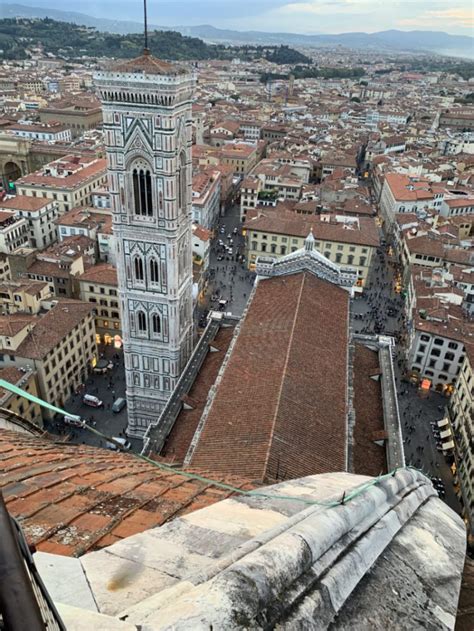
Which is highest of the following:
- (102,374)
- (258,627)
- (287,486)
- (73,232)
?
(258,627)

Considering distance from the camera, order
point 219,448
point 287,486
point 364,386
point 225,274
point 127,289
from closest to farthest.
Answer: point 287,486 → point 219,448 → point 364,386 → point 127,289 → point 225,274

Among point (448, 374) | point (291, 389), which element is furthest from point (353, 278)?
point (448, 374)

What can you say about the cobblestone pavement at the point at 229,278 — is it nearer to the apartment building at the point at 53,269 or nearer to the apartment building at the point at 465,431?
the apartment building at the point at 53,269

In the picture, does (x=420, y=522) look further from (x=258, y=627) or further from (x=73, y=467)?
(x=73, y=467)

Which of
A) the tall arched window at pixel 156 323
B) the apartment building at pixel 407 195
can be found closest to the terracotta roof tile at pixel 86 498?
the tall arched window at pixel 156 323

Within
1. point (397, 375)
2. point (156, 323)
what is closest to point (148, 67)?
point (156, 323)
